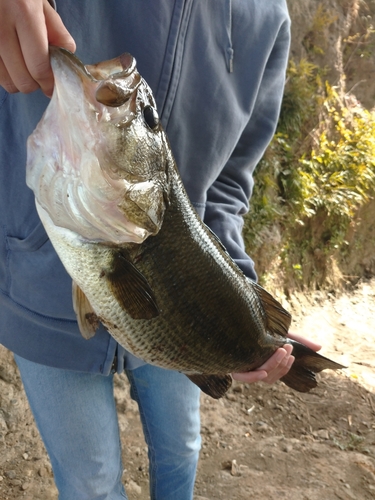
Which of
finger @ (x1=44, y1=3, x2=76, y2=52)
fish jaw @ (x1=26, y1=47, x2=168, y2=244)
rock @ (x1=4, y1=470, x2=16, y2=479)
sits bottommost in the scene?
rock @ (x1=4, y1=470, x2=16, y2=479)

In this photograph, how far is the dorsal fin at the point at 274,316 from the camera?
62.3 inches

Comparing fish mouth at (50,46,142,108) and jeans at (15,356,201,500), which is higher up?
fish mouth at (50,46,142,108)

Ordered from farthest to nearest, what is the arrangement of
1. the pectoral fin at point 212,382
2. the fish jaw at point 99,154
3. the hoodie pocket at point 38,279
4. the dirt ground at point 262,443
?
the dirt ground at point 262,443 < the pectoral fin at point 212,382 < the hoodie pocket at point 38,279 < the fish jaw at point 99,154

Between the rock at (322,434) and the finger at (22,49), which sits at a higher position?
the finger at (22,49)

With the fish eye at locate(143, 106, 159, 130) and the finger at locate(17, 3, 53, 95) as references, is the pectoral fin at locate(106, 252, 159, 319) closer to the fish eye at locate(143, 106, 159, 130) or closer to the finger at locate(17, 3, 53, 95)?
the fish eye at locate(143, 106, 159, 130)

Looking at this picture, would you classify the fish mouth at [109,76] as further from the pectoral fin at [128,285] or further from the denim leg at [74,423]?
the denim leg at [74,423]

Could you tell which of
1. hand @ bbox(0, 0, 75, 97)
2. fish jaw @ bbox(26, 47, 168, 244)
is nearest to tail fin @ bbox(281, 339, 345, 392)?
fish jaw @ bbox(26, 47, 168, 244)

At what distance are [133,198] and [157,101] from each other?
46 centimetres

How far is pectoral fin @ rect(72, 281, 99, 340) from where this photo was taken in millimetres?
1209

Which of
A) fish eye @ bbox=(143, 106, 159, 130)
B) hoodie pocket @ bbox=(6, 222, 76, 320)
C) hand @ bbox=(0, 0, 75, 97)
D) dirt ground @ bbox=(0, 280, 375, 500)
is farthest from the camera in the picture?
dirt ground @ bbox=(0, 280, 375, 500)

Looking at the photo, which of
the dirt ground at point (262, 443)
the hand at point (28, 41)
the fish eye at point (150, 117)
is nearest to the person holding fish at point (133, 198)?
the fish eye at point (150, 117)

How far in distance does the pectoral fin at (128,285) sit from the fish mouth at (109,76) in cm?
38

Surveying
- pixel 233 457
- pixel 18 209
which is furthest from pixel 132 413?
pixel 18 209

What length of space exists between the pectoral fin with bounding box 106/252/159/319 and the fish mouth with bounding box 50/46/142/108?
0.38m
